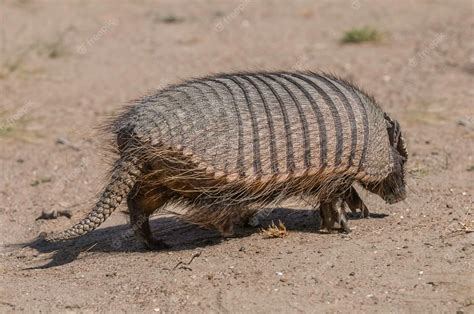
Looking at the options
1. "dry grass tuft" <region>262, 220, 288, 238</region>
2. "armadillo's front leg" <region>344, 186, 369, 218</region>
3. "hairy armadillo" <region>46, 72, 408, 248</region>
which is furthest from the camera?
"armadillo's front leg" <region>344, 186, 369, 218</region>

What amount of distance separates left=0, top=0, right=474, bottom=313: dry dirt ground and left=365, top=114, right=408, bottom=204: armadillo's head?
22 centimetres

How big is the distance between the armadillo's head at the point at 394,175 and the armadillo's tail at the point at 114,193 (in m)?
→ 2.15

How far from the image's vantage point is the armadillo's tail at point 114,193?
21.7 feet

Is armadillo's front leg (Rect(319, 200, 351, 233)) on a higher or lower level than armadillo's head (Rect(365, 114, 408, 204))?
lower

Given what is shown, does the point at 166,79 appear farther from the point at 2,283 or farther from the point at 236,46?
the point at 2,283

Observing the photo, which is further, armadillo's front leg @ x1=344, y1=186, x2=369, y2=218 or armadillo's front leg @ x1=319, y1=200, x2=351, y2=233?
armadillo's front leg @ x1=344, y1=186, x2=369, y2=218

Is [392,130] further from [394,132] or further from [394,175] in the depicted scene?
[394,175]

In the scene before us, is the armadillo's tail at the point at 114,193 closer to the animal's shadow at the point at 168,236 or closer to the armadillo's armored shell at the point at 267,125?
the armadillo's armored shell at the point at 267,125

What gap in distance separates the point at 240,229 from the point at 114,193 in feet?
4.72

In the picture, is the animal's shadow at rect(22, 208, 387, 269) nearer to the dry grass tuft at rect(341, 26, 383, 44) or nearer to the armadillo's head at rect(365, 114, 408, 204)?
the armadillo's head at rect(365, 114, 408, 204)

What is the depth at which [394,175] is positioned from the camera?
7523 millimetres

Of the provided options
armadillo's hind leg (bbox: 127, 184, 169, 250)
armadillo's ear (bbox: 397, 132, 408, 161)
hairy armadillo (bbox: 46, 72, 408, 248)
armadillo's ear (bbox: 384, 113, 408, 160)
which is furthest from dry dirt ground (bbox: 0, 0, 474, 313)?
armadillo's ear (bbox: 384, 113, 408, 160)

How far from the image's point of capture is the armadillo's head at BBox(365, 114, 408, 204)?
7512 millimetres

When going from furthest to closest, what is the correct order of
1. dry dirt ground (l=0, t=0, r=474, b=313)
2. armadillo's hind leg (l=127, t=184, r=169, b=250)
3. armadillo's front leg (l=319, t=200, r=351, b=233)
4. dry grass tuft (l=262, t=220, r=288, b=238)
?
armadillo's front leg (l=319, t=200, r=351, b=233)
dry grass tuft (l=262, t=220, r=288, b=238)
armadillo's hind leg (l=127, t=184, r=169, b=250)
dry dirt ground (l=0, t=0, r=474, b=313)
